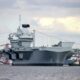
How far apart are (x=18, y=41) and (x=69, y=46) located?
20.7 m

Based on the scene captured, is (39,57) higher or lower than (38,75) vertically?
lower

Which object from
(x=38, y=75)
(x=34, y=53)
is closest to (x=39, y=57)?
(x=34, y=53)

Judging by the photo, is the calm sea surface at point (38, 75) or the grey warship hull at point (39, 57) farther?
the grey warship hull at point (39, 57)

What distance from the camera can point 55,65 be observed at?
195625mm

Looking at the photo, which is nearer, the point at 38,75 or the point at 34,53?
the point at 38,75

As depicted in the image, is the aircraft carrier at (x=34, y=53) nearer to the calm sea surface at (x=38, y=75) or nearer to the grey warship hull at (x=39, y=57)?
the grey warship hull at (x=39, y=57)

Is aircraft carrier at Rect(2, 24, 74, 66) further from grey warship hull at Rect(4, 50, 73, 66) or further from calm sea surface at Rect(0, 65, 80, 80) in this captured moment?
calm sea surface at Rect(0, 65, 80, 80)

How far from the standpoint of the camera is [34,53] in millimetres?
186125

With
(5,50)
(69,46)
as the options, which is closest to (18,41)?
(5,50)

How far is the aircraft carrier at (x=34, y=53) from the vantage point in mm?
184000

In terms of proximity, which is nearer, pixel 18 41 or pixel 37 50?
pixel 37 50

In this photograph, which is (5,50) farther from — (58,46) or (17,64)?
(58,46)

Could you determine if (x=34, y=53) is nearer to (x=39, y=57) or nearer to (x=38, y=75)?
(x=39, y=57)

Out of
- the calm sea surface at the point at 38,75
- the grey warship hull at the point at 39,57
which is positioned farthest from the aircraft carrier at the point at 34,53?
the calm sea surface at the point at 38,75
